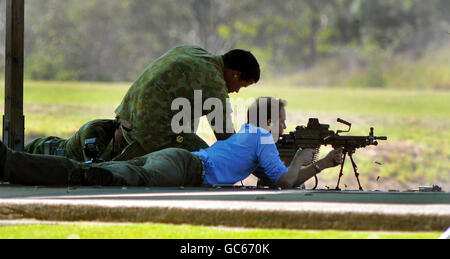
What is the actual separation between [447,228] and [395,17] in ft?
124

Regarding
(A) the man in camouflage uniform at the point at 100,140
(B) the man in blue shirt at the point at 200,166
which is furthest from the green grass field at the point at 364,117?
(B) the man in blue shirt at the point at 200,166

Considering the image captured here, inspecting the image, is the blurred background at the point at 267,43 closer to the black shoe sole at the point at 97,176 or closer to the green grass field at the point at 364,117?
the green grass field at the point at 364,117

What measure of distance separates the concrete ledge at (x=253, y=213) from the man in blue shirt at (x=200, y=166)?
917 millimetres

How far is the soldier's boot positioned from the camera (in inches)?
209

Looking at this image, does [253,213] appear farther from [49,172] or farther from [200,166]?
[200,166]

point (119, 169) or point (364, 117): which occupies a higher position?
point (364, 117)

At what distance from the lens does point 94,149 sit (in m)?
6.38

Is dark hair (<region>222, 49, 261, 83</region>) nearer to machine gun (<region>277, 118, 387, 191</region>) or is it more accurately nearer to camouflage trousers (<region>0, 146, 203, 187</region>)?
machine gun (<region>277, 118, 387, 191</region>)

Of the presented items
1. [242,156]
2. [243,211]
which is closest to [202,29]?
[242,156]

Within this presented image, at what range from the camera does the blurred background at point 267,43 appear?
119 ft

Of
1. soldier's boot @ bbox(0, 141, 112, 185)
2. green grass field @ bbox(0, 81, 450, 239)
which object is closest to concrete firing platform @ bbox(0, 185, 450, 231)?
soldier's boot @ bbox(0, 141, 112, 185)

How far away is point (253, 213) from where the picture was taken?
431 cm

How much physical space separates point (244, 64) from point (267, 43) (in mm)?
38232
